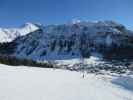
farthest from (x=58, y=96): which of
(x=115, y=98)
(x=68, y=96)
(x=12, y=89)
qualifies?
(x=115, y=98)

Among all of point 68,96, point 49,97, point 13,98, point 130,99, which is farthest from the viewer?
point 130,99

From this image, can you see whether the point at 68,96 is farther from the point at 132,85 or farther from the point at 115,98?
the point at 132,85

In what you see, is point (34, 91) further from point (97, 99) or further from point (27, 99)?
point (97, 99)

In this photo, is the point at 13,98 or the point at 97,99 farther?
the point at 97,99

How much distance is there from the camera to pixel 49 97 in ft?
61.5

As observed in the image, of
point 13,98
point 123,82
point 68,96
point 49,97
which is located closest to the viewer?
point 13,98

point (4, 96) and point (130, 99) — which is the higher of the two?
point (4, 96)

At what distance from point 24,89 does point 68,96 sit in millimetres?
4239

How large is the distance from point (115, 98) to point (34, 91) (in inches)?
306

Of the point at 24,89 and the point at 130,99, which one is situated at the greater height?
the point at 24,89

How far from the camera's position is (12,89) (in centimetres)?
1991

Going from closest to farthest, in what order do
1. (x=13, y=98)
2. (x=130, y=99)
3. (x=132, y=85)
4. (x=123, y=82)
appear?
(x=13, y=98), (x=130, y=99), (x=132, y=85), (x=123, y=82)

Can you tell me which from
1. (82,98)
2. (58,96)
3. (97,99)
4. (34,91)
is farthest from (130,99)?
(34,91)

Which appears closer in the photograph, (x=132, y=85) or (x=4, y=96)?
(x=4, y=96)
